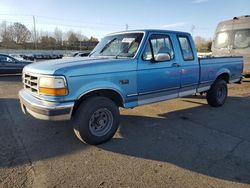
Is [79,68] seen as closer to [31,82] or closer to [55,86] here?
[55,86]

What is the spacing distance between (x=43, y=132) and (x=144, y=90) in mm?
2263

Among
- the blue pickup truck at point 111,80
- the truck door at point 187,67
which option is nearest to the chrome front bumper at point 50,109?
the blue pickup truck at point 111,80

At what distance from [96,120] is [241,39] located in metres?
9.65

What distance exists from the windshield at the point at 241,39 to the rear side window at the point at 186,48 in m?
6.52

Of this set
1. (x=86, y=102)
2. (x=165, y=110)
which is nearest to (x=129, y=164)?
(x=86, y=102)

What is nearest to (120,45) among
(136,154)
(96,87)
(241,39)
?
(96,87)

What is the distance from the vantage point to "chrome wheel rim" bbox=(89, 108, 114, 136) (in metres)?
4.02

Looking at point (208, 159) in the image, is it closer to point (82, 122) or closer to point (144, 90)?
point (144, 90)

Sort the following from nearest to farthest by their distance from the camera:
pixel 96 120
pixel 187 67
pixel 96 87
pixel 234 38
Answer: pixel 96 87
pixel 96 120
pixel 187 67
pixel 234 38

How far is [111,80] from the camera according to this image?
399 centimetres

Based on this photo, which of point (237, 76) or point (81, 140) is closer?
point (81, 140)

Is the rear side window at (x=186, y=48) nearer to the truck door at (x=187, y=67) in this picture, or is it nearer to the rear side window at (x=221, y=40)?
the truck door at (x=187, y=67)

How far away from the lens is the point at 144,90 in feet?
15.0

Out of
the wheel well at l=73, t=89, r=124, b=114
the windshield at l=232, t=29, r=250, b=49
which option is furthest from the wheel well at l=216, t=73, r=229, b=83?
the windshield at l=232, t=29, r=250, b=49
